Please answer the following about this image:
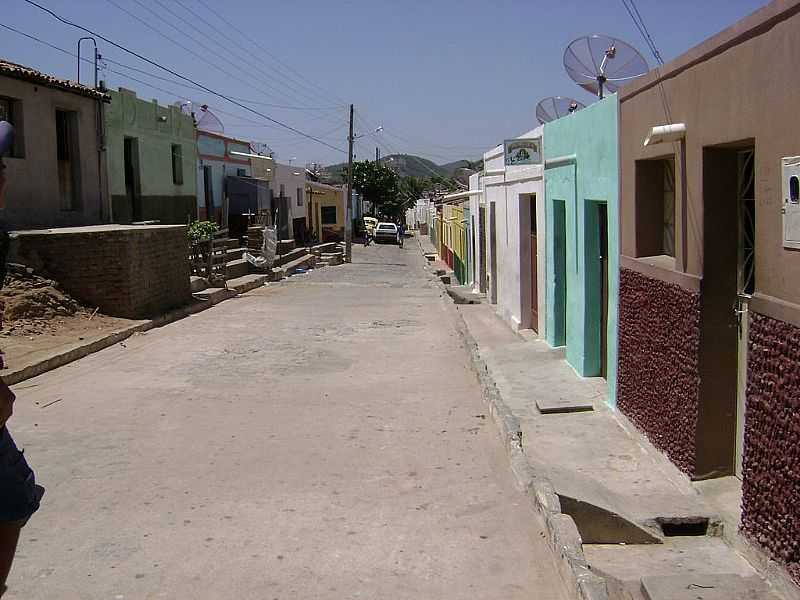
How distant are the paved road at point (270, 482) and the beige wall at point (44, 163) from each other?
516 cm

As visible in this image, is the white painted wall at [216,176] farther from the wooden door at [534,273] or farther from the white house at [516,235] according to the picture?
the wooden door at [534,273]

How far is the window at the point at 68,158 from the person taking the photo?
1877 cm

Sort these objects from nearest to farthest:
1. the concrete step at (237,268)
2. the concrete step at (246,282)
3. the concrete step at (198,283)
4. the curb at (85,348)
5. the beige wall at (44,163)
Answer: the curb at (85,348) → the beige wall at (44,163) → the concrete step at (198,283) → the concrete step at (246,282) → the concrete step at (237,268)

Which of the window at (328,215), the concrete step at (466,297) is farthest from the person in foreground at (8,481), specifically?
the window at (328,215)

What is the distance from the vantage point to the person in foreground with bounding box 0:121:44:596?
3.08 metres

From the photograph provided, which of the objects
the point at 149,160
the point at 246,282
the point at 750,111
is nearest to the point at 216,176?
→ the point at 246,282

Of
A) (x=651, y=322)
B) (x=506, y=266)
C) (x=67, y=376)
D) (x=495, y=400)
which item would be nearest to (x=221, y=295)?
(x=506, y=266)

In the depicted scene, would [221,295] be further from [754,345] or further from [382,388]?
[754,345]

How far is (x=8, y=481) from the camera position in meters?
3.09

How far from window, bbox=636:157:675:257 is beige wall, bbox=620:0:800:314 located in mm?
580

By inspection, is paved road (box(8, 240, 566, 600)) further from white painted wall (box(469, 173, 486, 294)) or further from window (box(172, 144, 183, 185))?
window (box(172, 144, 183, 185))

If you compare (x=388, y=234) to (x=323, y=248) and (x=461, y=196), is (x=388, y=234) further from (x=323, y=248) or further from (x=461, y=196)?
(x=461, y=196)

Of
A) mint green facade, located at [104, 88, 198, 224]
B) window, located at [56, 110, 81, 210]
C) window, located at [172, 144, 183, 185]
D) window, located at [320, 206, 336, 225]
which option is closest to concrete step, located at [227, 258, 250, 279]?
mint green facade, located at [104, 88, 198, 224]

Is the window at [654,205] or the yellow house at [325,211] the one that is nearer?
the window at [654,205]
